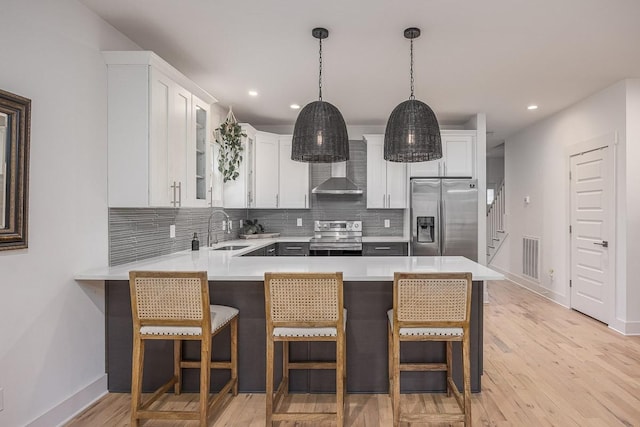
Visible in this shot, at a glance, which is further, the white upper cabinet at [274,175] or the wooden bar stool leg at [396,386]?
the white upper cabinet at [274,175]

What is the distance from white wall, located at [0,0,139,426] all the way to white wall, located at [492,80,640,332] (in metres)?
4.76

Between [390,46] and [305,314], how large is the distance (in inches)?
85.1

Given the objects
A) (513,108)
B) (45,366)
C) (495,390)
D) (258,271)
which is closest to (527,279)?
(513,108)

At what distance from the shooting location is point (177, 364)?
2.50 metres

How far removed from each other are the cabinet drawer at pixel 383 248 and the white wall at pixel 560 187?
214 cm

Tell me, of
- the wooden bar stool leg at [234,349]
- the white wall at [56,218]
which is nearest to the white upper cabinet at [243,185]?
the white wall at [56,218]

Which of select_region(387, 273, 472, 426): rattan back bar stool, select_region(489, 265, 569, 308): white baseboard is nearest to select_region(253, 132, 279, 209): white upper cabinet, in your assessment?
select_region(387, 273, 472, 426): rattan back bar stool

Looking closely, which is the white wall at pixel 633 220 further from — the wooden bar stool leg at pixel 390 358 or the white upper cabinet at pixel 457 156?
the wooden bar stool leg at pixel 390 358

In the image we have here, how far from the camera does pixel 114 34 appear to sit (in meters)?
2.71

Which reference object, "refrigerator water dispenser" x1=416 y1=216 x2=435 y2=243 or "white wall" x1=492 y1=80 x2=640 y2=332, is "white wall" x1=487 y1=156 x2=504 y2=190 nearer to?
"white wall" x1=492 y1=80 x2=640 y2=332

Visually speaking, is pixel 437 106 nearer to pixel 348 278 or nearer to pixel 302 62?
pixel 302 62

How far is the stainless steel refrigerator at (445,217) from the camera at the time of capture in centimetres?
484

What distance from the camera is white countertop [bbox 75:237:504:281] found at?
225cm

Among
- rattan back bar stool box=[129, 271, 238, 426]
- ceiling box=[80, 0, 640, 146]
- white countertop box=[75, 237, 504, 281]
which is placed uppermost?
ceiling box=[80, 0, 640, 146]
